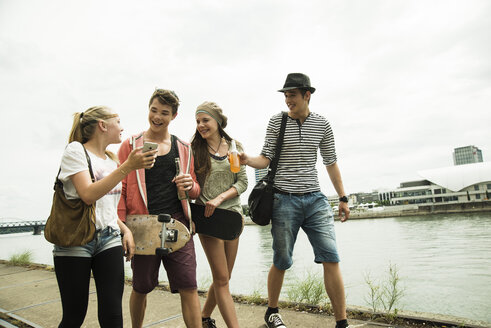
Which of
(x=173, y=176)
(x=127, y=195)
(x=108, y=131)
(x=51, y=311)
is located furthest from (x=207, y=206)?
(x=51, y=311)

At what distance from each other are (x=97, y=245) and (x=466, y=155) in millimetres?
227865

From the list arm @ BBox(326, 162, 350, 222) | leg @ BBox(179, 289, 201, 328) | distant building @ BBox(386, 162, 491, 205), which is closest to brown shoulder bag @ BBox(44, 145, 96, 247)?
leg @ BBox(179, 289, 201, 328)

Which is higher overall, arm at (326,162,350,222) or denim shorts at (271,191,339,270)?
arm at (326,162,350,222)

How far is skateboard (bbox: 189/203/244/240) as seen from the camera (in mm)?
2395

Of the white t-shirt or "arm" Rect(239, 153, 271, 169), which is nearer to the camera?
the white t-shirt

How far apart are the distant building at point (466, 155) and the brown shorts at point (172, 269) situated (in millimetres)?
223409

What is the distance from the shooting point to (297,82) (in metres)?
2.73

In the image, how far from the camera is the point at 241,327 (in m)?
2.78

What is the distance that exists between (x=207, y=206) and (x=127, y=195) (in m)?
0.52

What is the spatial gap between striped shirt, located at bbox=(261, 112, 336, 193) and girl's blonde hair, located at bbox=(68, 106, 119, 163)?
4.30 feet

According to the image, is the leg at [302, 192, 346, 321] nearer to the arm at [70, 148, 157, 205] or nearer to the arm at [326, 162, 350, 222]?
the arm at [326, 162, 350, 222]

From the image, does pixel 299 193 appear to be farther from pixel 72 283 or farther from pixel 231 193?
pixel 72 283

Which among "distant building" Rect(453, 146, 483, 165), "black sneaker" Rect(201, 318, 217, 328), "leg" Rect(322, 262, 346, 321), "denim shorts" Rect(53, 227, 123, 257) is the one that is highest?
"distant building" Rect(453, 146, 483, 165)

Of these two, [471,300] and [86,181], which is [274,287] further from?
[471,300]
